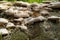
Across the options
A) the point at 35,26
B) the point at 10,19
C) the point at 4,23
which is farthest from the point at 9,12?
the point at 35,26

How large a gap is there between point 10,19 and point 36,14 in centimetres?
25

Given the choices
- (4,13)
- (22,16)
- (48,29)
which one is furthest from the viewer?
(4,13)

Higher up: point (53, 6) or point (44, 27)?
point (53, 6)

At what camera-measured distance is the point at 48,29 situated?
1378mm

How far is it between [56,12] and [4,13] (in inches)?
20.1

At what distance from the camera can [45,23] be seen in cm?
144

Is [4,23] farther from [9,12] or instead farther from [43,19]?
[43,19]

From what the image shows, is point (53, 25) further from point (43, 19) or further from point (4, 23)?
point (4, 23)

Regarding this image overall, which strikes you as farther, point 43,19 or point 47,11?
point 47,11

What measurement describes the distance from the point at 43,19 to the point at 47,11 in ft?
0.77

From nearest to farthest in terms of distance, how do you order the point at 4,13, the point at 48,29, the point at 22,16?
the point at 48,29, the point at 22,16, the point at 4,13

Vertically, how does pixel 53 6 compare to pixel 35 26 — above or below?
above

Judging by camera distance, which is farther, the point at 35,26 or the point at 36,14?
the point at 36,14

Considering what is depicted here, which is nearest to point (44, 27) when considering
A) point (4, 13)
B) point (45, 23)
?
point (45, 23)
